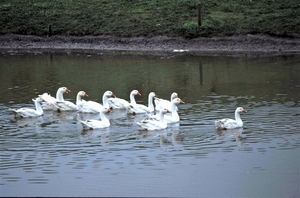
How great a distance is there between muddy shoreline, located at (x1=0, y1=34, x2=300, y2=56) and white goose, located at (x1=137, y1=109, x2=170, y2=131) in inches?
578

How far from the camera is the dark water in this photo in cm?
1427

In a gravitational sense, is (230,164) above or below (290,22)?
below

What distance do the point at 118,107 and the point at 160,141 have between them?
4.58 m

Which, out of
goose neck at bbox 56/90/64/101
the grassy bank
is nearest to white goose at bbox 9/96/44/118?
goose neck at bbox 56/90/64/101

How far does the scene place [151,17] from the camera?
122ft

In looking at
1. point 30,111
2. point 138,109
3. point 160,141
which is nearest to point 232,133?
point 160,141

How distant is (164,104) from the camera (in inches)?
836

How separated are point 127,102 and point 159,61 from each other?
10136 mm

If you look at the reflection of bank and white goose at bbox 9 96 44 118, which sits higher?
white goose at bbox 9 96 44 118

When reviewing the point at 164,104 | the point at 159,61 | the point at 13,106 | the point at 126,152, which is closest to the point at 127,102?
the point at 164,104

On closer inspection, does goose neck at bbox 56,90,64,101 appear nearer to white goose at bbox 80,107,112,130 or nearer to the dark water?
the dark water

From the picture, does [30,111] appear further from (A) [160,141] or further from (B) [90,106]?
(A) [160,141]

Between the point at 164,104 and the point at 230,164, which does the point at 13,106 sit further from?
the point at 230,164

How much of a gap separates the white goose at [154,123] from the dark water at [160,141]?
24 cm
